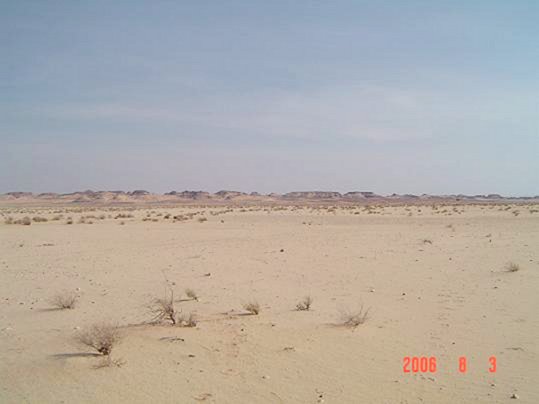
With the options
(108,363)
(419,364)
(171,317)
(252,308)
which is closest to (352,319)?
(419,364)

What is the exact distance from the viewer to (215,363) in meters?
5.96

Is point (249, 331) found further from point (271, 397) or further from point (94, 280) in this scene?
point (94, 280)

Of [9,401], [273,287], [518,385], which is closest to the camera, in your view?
[9,401]

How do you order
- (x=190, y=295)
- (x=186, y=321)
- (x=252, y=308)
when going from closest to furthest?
(x=186, y=321)
(x=252, y=308)
(x=190, y=295)

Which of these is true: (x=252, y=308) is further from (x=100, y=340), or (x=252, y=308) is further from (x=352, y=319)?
(x=100, y=340)

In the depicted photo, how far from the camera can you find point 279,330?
736 cm

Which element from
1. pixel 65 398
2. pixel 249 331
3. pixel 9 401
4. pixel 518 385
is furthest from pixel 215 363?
pixel 518 385

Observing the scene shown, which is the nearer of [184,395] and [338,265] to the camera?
[184,395]

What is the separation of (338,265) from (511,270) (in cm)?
468
